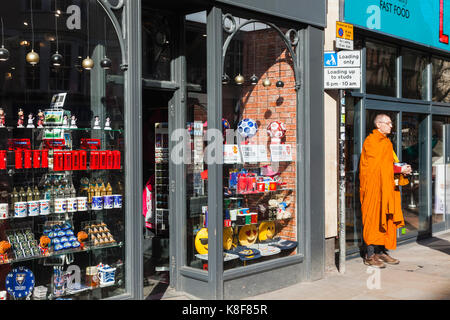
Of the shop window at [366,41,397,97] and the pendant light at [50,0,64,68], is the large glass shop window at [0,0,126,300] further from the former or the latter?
the shop window at [366,41,397,97]

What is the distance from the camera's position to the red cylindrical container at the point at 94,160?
5.66 meters

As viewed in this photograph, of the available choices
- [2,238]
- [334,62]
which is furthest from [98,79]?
[334,62]

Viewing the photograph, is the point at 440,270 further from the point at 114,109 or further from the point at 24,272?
the point at 24,272

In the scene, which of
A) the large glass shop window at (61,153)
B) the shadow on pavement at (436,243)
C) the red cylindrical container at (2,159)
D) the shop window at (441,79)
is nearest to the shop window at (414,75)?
the shop window at (441,79)

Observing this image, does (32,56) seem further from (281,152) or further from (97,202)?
(281,152)

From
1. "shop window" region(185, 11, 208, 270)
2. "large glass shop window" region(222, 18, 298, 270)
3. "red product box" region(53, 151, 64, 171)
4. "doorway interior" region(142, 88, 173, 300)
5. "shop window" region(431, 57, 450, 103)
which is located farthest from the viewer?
"shop window" region(431, 57, 450, 103)

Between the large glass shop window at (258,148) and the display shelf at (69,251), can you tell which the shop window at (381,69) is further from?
the display shelf at (69,251)

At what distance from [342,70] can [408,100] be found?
315 cm

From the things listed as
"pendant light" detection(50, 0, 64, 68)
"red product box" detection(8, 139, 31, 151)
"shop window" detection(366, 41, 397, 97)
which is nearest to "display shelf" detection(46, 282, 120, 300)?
"red product box" detection(8, 139, 31, 151)

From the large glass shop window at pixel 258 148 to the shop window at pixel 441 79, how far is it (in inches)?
200

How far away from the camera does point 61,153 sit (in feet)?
17.9

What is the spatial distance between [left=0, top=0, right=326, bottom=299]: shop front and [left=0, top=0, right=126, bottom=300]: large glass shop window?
0.04ft

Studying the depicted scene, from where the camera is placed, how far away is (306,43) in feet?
24.7

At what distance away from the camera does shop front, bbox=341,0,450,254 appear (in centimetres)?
888
